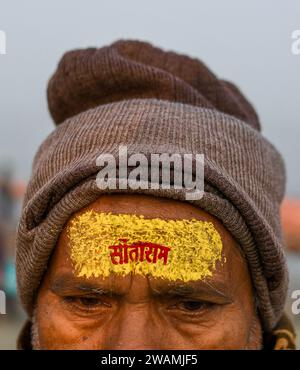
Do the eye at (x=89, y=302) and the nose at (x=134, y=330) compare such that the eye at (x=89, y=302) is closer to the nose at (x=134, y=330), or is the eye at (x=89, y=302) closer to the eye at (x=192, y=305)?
the nose at (x=134, y=330)

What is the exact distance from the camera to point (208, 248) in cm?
225

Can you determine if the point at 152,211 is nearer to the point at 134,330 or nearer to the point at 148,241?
the point at 148,241

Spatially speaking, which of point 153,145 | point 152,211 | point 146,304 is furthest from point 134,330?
point 153,145

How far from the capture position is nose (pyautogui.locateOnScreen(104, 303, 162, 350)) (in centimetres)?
214

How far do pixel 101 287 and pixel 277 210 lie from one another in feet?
2.31

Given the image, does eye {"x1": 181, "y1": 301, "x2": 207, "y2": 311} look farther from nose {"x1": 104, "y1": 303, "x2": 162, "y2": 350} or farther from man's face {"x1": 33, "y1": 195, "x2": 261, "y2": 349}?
nose {"x1": 104, "y1": 303, "x2": 162, "y2": 350}

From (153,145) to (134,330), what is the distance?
574mm

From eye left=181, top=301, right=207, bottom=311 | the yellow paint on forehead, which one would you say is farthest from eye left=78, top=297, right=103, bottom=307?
eye left=181, top=301, right=207, bottom=311

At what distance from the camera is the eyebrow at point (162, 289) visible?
2.21m

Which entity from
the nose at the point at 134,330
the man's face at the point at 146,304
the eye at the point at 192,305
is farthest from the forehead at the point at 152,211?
the nose at the point at 134,330

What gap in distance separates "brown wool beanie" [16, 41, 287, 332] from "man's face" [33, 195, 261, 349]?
0.15 ft

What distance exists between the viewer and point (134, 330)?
2.16 m
